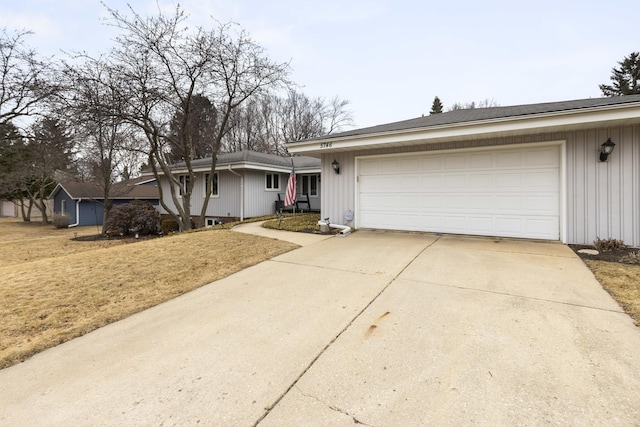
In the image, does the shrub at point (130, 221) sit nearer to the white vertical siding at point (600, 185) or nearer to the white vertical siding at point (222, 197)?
the white vertical siding at point (222, 197)

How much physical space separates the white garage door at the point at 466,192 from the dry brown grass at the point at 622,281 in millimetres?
1824

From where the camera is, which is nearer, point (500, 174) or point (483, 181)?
point (500, 174)

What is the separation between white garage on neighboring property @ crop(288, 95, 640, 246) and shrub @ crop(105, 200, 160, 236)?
923 centimetres

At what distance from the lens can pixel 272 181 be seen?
15.5 m

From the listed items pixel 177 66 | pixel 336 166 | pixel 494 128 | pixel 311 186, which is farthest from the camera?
pixel 311 186

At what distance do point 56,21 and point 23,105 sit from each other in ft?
22.3

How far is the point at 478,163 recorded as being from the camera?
22.8ft

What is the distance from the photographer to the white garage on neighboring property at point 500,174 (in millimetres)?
5613

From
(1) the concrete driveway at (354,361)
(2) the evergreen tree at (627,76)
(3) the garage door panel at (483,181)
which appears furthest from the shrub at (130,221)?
(2) the evergreen tree at (627,76)

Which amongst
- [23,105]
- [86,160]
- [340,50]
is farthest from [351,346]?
[86,160]

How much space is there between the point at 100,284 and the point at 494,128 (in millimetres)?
7600

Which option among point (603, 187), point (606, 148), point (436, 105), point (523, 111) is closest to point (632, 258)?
point (603, 187)

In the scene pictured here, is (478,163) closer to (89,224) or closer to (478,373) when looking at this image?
(478,373)

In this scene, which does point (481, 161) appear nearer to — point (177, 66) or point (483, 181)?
point (483, 181)
